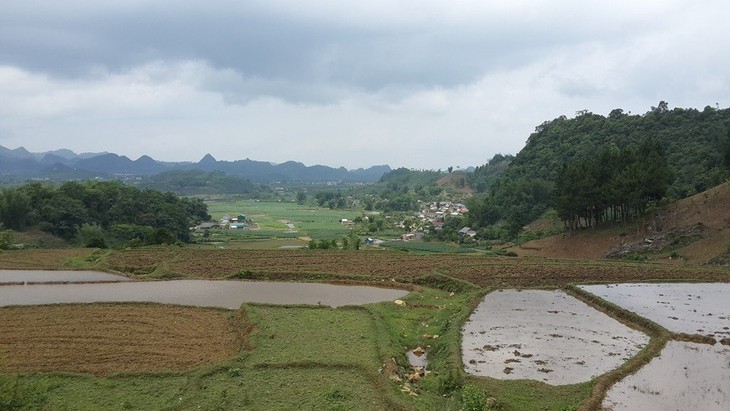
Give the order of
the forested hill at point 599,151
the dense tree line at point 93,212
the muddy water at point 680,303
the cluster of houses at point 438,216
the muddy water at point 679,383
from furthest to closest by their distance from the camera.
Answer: the cluster of houses at point 438,216, the forested hill at point 599,151, the dense tree line at point 93,212, the muddy water at point 680,303, the muddy water at point 679,383

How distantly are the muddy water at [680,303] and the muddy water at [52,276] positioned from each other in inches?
974

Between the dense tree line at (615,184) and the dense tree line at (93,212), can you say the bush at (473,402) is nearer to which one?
the dense tree line at (615,184)

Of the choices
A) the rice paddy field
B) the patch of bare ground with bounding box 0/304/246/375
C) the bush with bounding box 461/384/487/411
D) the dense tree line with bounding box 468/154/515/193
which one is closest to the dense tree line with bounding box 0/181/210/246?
the patch of bare ground with bounding box 0/304/246/375

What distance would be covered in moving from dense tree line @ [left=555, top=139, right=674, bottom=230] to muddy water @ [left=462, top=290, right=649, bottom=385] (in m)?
20.4

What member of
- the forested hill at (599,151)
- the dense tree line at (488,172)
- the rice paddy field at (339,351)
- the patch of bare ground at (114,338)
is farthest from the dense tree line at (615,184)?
the dense tree line at (488,172)

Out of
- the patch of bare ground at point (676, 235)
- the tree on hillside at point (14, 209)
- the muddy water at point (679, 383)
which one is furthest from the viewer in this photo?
the tree on hillside at point (14, 209)

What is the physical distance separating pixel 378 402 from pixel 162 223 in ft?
188

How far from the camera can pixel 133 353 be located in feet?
48.4

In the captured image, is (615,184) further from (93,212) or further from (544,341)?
(93,212)

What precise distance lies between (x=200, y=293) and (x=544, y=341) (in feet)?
51.4

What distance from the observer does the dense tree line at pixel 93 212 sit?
167 ft

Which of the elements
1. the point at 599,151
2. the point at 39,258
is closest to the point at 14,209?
the point at 39,258

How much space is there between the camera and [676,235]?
111ft

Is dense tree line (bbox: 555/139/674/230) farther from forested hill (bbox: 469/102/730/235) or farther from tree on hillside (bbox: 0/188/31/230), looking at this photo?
tree on hillside (bbox: 0/188/31/230)
